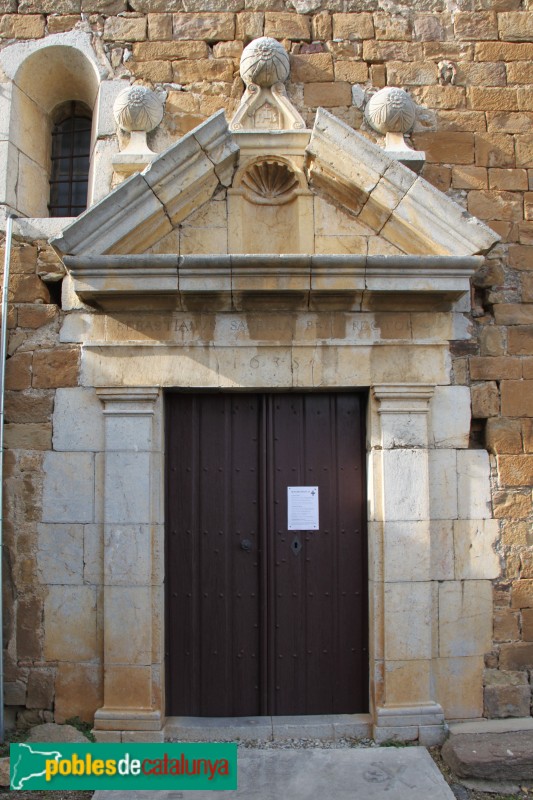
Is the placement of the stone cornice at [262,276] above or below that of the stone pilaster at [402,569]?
above

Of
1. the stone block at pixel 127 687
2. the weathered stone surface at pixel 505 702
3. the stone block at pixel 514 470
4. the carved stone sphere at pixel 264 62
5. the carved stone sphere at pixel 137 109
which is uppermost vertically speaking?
the carved stone sphere at pixel 264 62

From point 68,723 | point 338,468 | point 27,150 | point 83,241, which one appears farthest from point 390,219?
point 68,723

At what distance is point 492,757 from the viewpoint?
3.61 m

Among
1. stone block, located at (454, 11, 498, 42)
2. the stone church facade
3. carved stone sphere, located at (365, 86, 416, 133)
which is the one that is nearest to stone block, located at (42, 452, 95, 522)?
the stone church facade

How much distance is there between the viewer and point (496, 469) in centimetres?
422

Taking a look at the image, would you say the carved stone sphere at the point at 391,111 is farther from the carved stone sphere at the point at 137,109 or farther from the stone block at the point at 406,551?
the stone block at the point at 406,551

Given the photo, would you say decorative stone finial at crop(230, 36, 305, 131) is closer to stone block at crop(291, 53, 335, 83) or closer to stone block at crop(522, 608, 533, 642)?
stone block at crop(291, 53, 335, 83)

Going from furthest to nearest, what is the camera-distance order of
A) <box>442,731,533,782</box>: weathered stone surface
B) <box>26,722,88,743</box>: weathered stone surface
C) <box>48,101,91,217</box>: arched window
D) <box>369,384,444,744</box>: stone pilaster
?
<box>48,101,91,217</box>: arched window < <box>369,384,444,744</box>: stone pilaster < <box>26,722,88,743</box>: weathered stone surface < <box>442,731,533,782</box>: weathered stone surface

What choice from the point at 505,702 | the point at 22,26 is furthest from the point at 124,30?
the point at 505,702

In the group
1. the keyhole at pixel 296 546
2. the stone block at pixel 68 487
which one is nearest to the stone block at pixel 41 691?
the stone block at pixel 68 487

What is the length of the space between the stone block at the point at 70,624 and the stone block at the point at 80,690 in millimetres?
76

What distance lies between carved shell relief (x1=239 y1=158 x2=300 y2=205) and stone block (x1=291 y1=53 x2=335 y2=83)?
678mm

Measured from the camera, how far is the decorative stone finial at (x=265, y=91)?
4.31 metres

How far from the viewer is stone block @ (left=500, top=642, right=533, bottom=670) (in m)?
4.13
